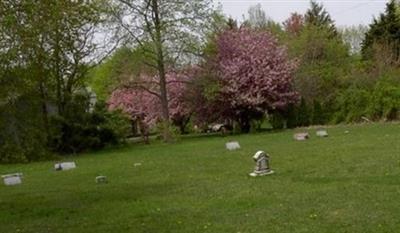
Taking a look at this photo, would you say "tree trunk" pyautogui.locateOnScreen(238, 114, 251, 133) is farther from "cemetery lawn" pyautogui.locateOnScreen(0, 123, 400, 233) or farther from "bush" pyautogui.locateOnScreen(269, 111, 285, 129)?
"cemetery lawn" pyautogui.locateOnScreen(0, 123, 400, 233)

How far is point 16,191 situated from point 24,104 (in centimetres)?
719

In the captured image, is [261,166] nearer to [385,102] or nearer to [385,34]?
[385,102]

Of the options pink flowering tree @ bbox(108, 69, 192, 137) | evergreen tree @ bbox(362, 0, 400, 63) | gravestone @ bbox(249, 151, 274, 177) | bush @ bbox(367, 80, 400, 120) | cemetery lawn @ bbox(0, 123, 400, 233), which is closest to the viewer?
cemetery lawn @ bbox(0, 123, 400, 233)

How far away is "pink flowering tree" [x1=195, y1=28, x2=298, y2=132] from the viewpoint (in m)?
35.5

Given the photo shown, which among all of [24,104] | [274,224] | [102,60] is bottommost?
[274,224]

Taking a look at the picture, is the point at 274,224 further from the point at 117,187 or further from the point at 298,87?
the point at 298,87

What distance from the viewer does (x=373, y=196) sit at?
8.98 m

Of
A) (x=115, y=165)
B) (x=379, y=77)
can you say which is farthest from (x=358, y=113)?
(x=115, y=165)

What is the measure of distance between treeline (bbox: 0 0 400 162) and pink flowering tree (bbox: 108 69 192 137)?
0.07 metres

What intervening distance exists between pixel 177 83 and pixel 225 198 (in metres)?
28.2

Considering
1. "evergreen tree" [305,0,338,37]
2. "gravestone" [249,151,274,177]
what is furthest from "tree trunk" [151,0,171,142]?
"evergreen tree" [305,0,338,37]

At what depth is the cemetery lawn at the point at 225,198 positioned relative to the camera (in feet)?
25.8

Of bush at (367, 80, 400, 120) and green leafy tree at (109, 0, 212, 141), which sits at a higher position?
green leafy tree at (109, 0, 212, 141)

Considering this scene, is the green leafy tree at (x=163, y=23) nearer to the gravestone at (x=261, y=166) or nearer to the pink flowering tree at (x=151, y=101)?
the pink flowering tree at (x=151, y=101)
